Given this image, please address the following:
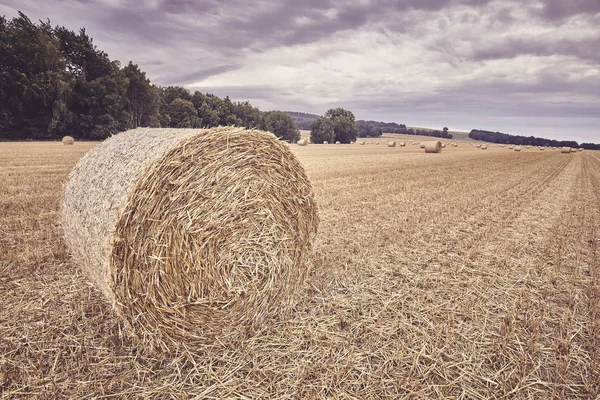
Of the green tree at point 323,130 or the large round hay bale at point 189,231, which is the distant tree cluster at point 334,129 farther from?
the large round hay bale at point 189,231

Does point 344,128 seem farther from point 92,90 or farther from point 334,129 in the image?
point 92,90

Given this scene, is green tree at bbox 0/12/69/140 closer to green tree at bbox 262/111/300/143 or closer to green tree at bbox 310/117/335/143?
green tree at bbox 262/111/300/143

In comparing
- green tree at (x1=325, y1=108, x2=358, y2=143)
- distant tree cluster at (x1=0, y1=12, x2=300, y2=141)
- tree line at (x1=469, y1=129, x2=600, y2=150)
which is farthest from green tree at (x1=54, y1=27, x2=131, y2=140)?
tree line at (x1=469, y1=129, x2=600, y2=150)

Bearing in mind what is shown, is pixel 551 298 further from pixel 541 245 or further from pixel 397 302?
pixel 541 245

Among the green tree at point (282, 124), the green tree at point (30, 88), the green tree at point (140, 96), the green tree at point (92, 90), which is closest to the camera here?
the green tree at point (30, 88)

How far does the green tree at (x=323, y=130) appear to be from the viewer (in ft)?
228

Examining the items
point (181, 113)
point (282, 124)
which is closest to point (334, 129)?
point (282, 124)

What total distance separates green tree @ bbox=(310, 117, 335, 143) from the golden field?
64642mm

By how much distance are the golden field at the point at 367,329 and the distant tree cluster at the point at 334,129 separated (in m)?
65.0

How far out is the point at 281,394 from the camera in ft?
8.17

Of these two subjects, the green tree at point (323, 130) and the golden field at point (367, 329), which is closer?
the golden field at point (367, 329)

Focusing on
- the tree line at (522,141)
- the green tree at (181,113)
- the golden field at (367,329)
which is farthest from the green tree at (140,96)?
the tree line at (522,141)

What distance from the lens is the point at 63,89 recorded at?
34.4 metres

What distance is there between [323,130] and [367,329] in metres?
68.5
